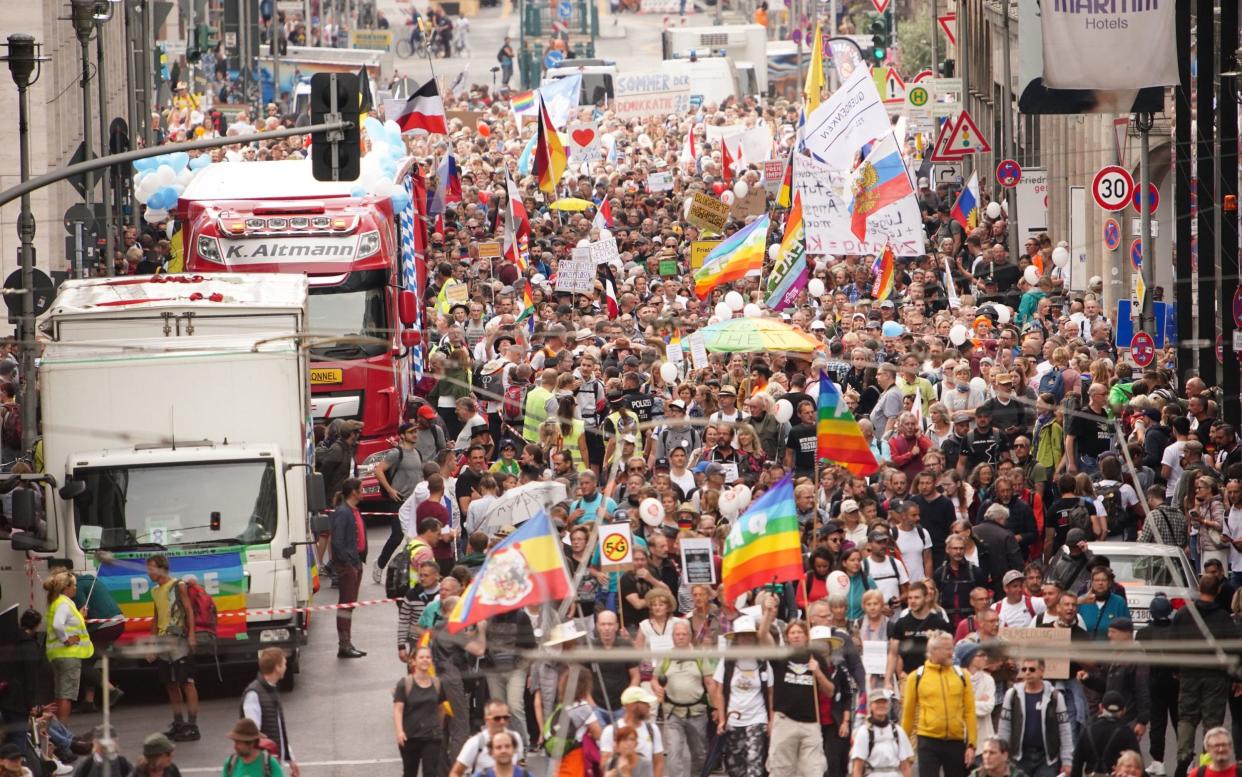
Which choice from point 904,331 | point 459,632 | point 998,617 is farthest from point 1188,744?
point 904,331

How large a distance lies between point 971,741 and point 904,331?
12.6 metres

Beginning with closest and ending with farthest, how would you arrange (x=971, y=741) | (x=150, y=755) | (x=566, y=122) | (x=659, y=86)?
(x=150, y=755)
(x=971, y=741)
(x=566, y=122)
(x=659, y=86)

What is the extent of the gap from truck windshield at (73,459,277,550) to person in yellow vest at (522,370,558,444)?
194 inches

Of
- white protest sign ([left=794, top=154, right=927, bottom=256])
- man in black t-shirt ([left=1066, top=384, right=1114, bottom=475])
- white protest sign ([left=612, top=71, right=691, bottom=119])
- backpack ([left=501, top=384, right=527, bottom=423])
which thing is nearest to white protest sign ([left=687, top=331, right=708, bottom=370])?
backpack ([left=501, top=384, right=527, bottom=423])

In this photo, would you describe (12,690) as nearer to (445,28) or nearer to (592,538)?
(592,538)

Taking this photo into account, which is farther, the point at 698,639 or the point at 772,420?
the point at 772,420

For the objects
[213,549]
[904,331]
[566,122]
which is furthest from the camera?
[566,122]

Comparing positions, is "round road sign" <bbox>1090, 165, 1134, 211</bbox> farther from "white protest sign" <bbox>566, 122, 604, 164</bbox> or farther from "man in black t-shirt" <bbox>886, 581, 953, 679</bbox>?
"white protest sign" <bbox>566, 122, 604, 164</bbox>

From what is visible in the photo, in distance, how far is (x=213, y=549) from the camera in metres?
17.9

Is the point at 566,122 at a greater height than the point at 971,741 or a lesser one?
greater

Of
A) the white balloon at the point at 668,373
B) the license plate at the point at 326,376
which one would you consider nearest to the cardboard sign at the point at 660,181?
the white balloon at the point at 668,373

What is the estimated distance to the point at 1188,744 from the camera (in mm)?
15773

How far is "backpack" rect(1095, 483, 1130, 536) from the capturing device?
18875 millimetres

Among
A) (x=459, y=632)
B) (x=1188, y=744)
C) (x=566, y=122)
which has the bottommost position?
(x=1188, y=744)
